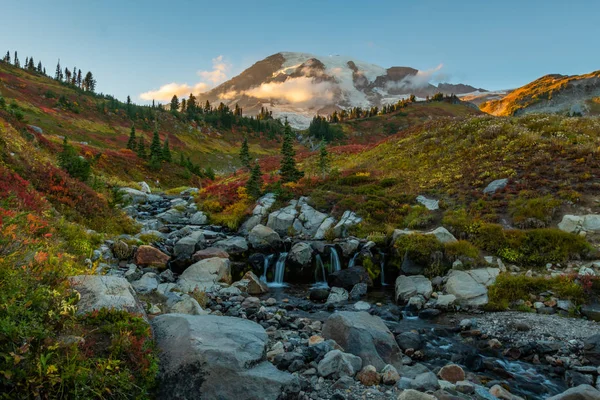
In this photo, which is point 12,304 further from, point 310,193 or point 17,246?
point 310,193

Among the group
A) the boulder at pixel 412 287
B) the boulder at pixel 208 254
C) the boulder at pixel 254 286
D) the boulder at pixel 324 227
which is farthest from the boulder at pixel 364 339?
the boulder at pixel 324 227

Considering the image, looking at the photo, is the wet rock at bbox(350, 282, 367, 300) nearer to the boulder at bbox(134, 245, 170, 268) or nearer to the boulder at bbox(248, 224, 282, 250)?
the boulder at bbox(248, 224, 282, 250)

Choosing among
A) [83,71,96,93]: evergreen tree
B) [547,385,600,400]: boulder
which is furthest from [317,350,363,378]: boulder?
[83,71,96,93]: evergreen tree

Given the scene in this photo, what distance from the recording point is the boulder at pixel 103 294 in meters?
5.59

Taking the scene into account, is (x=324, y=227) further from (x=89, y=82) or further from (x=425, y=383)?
(x=89, y=82)

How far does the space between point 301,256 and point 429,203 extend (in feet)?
34.0

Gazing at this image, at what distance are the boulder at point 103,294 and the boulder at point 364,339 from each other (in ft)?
15.9

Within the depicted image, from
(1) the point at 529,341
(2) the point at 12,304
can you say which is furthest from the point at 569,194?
(2) the point at 12,304

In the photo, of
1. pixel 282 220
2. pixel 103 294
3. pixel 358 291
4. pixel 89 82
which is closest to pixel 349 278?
pixel 358 291

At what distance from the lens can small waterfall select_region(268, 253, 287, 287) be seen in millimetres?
16691

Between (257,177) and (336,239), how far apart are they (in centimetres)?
1146

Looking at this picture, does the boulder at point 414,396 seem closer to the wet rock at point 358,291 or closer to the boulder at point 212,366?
the boulder at point 212,366

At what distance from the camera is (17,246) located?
5398 millimetres

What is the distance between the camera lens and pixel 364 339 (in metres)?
8.25
